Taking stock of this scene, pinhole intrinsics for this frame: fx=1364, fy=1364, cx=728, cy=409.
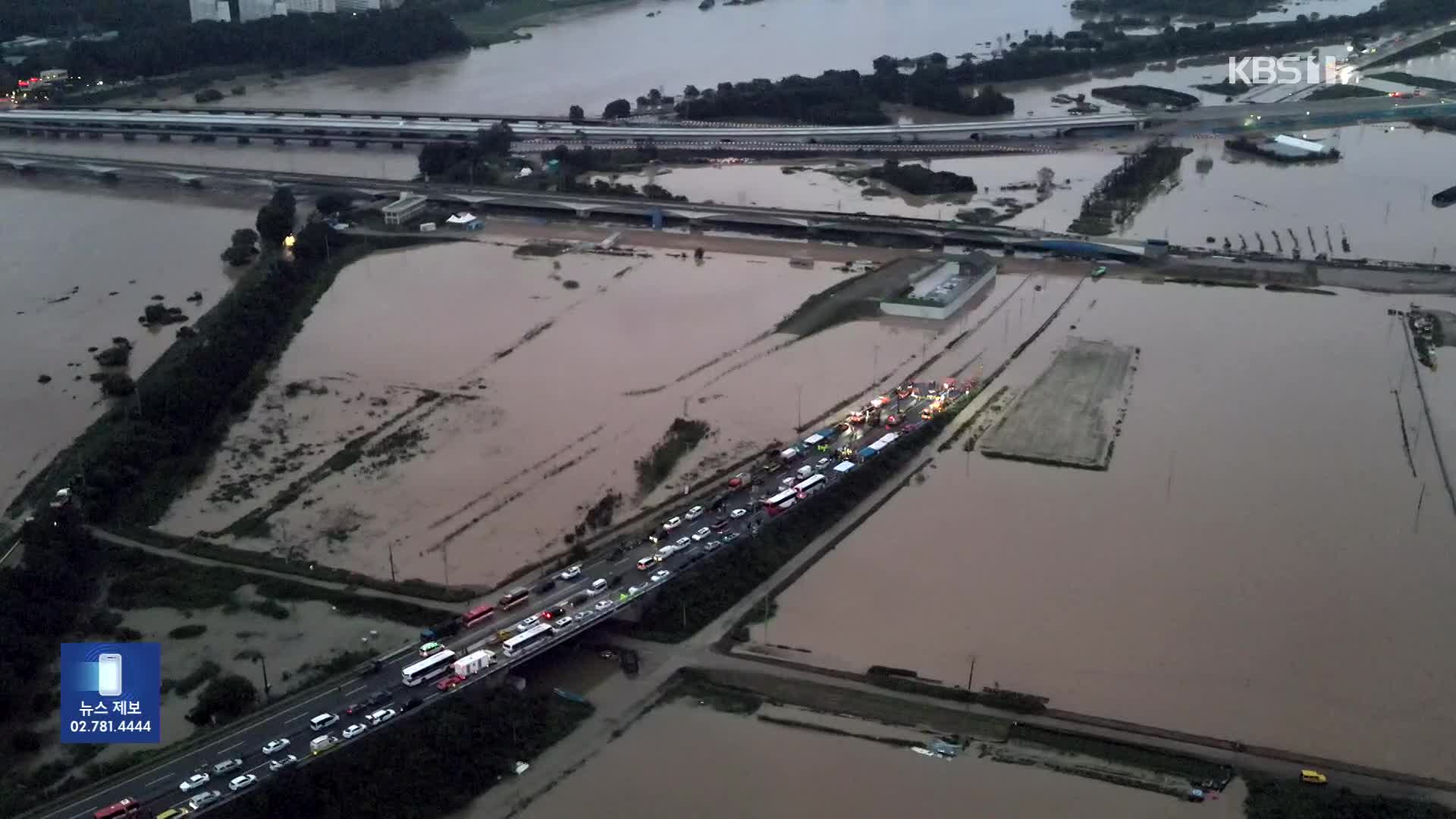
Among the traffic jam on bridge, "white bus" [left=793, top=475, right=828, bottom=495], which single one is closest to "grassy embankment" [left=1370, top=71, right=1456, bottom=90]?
the traffic jam on bridge

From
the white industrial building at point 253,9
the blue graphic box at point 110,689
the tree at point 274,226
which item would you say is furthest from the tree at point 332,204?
the white industrial building at point 253,9

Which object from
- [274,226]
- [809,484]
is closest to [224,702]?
[809,484]

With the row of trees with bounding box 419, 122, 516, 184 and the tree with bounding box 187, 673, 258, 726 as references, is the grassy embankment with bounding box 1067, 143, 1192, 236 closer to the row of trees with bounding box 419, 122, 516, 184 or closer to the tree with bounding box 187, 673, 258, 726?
the row of trees with bounding box 419, 122, 516, 184

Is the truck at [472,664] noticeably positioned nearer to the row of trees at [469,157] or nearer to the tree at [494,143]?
the row of trees at [469,157]

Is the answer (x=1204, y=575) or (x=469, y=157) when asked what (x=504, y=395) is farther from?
(x=469, y=157)

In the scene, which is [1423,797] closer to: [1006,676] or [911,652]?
[1006,676]

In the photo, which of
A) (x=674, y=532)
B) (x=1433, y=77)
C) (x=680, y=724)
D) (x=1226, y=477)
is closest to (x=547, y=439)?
(x=674, y=532)
